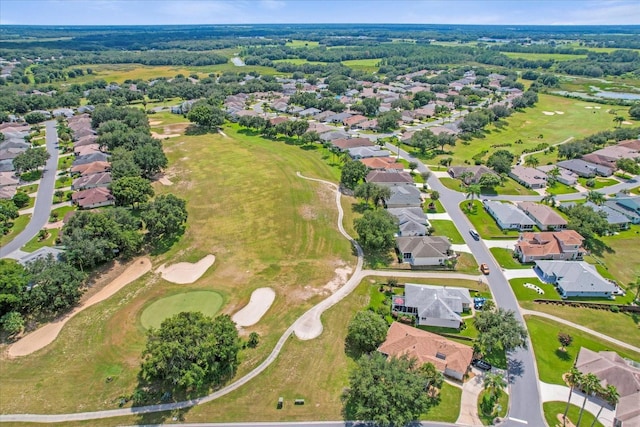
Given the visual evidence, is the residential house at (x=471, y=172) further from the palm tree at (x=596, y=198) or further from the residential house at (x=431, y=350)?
the residential house at (x=431, y=350)

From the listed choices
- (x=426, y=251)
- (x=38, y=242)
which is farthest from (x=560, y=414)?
(x=38, y=242)

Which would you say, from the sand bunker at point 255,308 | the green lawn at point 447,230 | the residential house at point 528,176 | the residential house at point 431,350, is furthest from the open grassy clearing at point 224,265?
the residential house at point 528,176

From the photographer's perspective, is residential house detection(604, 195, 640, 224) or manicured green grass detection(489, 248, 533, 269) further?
residential house detection(604, 195, 640, 224)

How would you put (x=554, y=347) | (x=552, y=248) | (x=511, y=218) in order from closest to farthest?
(x=554, y=347) → (x=552, y=248) → (x=511, y=218)

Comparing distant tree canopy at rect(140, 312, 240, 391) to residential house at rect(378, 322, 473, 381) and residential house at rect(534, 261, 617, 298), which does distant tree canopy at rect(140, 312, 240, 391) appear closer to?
residential house at rect(378, 322, 473, 381)

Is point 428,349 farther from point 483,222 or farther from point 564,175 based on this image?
point 564,175

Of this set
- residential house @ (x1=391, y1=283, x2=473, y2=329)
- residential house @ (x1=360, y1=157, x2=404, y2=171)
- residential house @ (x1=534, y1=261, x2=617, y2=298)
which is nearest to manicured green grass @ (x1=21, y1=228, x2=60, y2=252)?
residential house @ (x1=391, y1=283, x2=473, y2=329)
